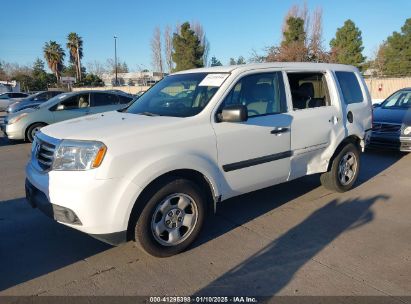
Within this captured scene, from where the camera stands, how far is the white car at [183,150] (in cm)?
333

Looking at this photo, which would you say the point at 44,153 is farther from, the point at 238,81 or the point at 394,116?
the point at 394,116

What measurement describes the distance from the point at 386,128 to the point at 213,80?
19.5ft

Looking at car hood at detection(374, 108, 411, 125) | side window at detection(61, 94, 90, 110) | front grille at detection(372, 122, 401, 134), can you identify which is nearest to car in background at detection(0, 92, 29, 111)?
side window at detection(61, 94, 90, 110)

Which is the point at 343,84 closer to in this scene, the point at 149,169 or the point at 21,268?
the point at 149,169

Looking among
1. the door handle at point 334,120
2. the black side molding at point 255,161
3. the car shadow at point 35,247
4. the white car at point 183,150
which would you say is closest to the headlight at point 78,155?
the white car at point 183,150

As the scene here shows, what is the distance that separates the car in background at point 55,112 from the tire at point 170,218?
26.5 ft

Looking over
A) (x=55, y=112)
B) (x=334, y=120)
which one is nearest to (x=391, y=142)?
(x=334, y=120)

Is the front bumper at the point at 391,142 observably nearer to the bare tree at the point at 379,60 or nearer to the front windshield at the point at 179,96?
the front windshield at the point at 179,96

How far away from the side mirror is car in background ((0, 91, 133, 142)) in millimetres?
8010

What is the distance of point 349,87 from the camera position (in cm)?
584

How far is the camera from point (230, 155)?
4066mm

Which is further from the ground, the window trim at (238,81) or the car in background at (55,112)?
the window trim at (238,81)

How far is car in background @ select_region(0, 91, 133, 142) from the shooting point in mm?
11211

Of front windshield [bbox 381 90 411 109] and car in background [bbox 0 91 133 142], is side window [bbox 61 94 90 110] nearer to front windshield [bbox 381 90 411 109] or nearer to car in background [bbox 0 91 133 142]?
car in background [bbox 0 91 133 142]
